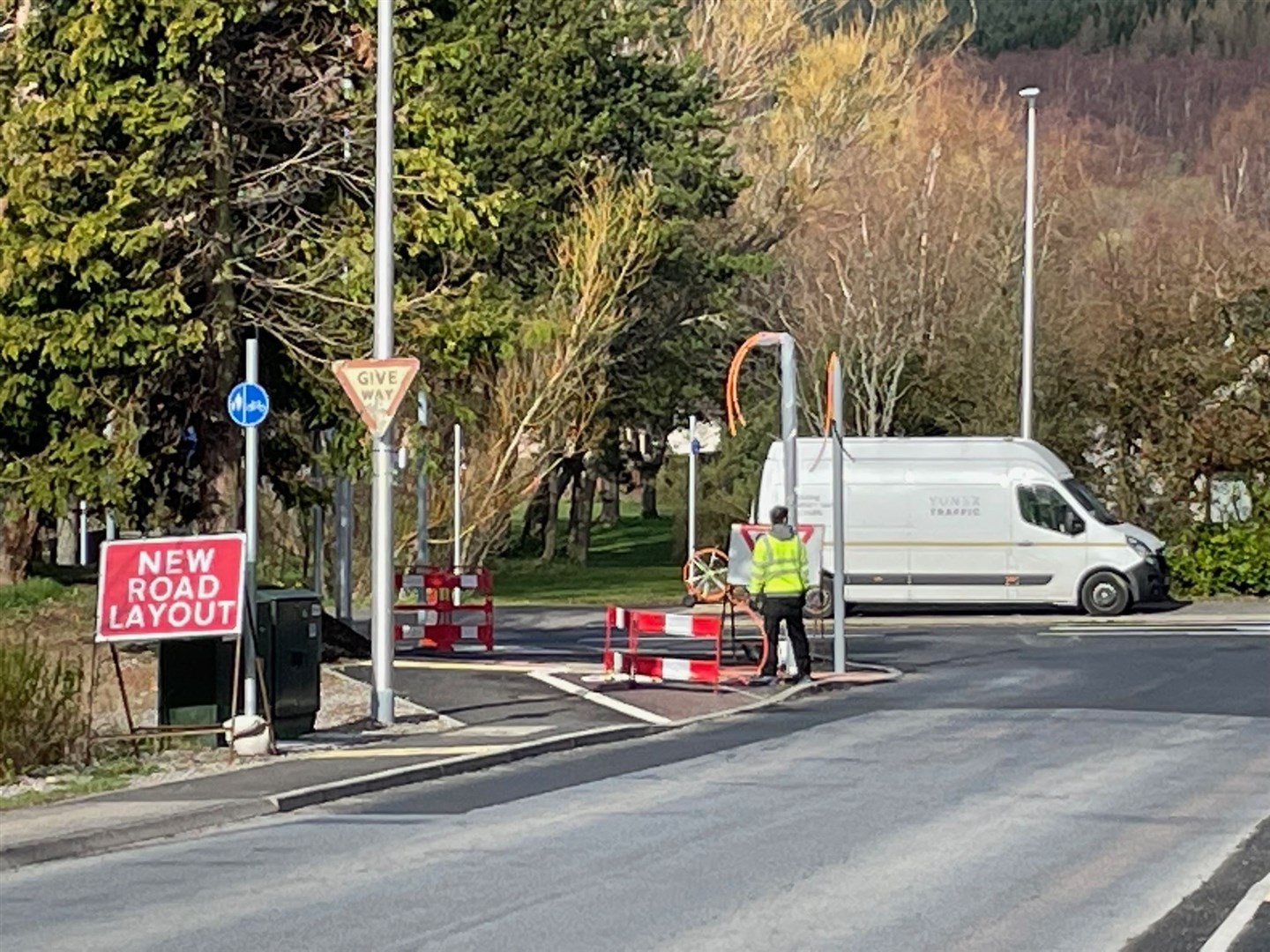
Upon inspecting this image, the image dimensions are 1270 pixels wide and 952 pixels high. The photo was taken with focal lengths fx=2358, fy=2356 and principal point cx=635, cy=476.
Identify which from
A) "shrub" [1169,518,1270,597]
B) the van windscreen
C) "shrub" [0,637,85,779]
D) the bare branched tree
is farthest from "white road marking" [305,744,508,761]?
"shrub" [1169,518,1270,597]

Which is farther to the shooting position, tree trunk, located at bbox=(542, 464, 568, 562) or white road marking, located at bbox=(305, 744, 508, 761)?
tree trunk, located at bbox=(542, 464, 568, 562)

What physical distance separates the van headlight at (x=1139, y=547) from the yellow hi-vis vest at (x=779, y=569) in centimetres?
1358

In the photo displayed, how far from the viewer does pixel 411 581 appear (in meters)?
28.1

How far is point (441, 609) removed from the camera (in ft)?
89.7

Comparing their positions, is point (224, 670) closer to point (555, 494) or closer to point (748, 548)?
point (748, 548)

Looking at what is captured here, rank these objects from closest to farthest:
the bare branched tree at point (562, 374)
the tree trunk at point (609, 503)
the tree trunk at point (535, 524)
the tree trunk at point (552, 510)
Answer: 1. the bare branched tree at point (562, 374)
2. the tree trunk at point (552, 510)
3. the tree trunk at point (535, 524)
4. the tree trunk at point (609, 503)

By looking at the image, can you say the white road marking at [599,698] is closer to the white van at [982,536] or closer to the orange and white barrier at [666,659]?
the orange and white barrier at [666,659]

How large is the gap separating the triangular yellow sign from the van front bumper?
19.2 metres

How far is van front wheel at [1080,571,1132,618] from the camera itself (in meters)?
35.0

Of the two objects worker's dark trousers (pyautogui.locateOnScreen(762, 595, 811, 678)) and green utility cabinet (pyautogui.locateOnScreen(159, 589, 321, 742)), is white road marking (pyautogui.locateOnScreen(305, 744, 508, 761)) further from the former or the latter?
worker's dark trousers (pyautogui.locateOnScreen(762, 595, 811, 678))

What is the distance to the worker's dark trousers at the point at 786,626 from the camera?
888 inches

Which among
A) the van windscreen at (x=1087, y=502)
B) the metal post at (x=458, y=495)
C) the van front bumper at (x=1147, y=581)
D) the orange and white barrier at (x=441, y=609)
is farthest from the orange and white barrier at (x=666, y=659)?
the van front bumper at (x=1147, y=581)

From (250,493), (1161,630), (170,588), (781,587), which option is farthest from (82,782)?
(1161,630)

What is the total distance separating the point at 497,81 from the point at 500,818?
114 ft
